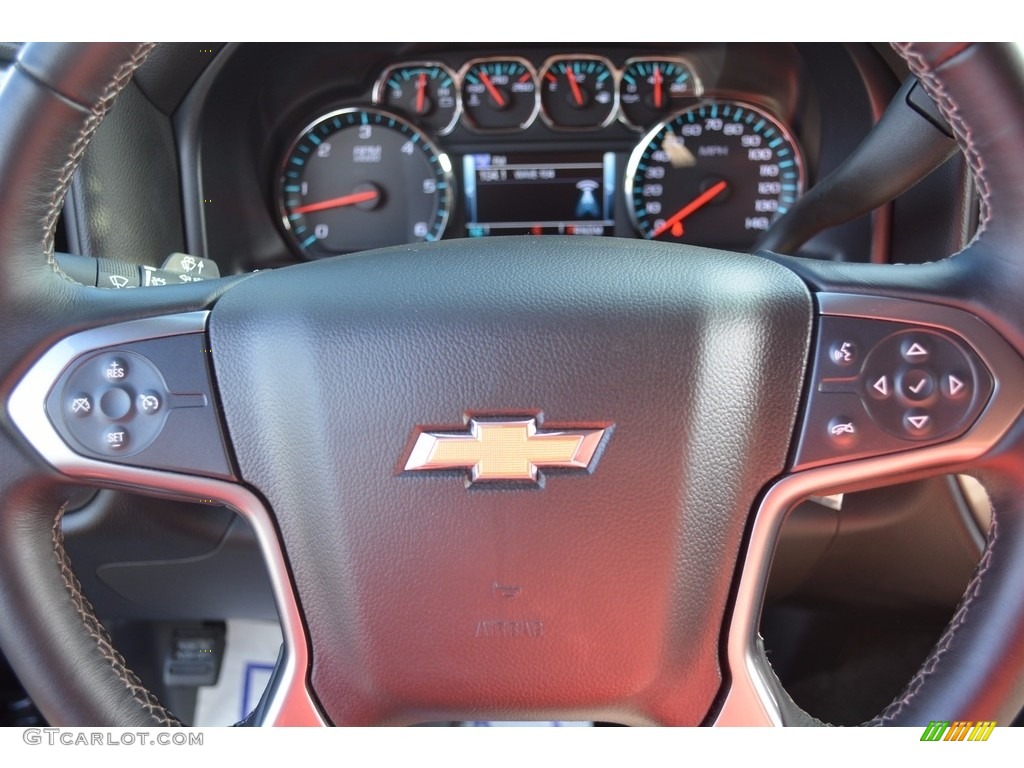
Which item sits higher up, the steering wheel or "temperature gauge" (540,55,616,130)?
"temperature gauge" (540,55,616,130)

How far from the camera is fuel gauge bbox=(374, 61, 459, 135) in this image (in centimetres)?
163

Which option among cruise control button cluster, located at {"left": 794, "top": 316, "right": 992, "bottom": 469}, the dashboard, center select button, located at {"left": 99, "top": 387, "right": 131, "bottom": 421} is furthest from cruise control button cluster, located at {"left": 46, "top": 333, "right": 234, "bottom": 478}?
the dashboard

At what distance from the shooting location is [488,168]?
1652mm

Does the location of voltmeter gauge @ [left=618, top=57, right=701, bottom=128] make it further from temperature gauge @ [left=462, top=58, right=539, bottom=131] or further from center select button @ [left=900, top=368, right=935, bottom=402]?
center select button @ [left=900, top=368, right=935, bottom=402]

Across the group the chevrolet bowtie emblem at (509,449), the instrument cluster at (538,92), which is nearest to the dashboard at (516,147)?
the instrument cluster at (538,92)

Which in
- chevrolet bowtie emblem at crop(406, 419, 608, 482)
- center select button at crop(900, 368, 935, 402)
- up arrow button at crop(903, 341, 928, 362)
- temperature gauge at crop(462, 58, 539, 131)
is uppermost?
temperature gauge at crop(462, 58, 539, 131)

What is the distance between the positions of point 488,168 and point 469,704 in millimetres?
1106

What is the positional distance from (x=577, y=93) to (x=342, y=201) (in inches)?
17.2

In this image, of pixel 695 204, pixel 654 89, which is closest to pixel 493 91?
pixel 654 89

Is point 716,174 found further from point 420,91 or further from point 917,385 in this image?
point 917,385

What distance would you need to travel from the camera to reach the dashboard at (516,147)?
160cm

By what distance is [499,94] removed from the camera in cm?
164

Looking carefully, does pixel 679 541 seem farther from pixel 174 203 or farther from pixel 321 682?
pixel 174 203

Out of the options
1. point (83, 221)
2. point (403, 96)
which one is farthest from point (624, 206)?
point (83, 221)
